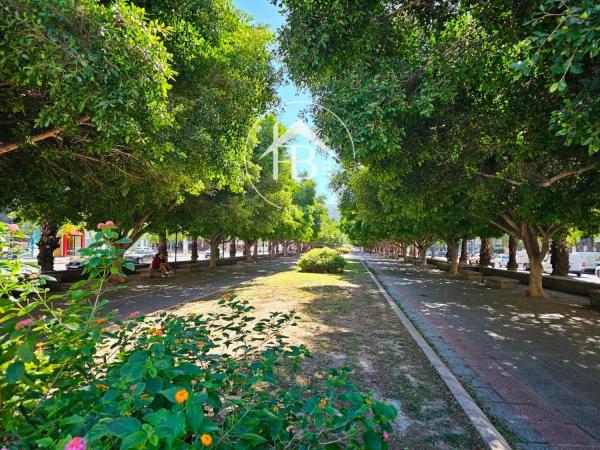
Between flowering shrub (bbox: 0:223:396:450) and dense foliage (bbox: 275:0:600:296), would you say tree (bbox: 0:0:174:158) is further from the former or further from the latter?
flowering shrub (bbox: 0:223:396:450)

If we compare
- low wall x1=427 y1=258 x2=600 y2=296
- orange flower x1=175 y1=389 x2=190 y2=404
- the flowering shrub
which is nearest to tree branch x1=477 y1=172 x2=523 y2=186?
low wall x1=427 y1=258 x2=600 y2=296

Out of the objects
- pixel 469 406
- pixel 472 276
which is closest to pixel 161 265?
pixel 472 276

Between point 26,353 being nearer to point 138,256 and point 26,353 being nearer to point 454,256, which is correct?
point 454,256

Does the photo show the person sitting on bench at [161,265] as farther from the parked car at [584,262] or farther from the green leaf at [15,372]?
the parked car at [584,262]

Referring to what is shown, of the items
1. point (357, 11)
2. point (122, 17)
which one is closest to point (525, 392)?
point (357, 11)

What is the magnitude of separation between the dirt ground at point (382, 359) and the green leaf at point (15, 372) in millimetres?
3128

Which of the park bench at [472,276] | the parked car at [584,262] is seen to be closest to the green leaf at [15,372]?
the park bench at [472,276]

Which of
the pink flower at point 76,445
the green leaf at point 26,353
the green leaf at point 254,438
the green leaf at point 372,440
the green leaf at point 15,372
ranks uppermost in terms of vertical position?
the green leaf at point 26,353

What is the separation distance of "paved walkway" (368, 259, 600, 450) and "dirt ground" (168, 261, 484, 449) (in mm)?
630

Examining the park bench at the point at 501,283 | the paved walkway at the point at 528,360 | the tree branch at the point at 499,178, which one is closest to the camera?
the paved walkway at the point at 528,360

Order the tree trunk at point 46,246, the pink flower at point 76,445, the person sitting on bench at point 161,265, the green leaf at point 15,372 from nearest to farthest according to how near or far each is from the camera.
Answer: the pink flower at point 76,445 → the green leaf at point 15,372 → the tree trunk at point 46,246 → the person sitting on bench at point 161,265

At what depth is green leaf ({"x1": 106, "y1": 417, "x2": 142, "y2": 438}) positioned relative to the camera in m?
1.29

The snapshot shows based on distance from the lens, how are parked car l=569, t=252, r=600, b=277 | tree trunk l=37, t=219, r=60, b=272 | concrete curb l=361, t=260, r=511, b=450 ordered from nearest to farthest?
1. concrete curb l=361, t=260, r=511, b=450
2. tree trunk l=37, t=219, r=60, b=272
3. parked car l=569, t=252, r=600, b=277

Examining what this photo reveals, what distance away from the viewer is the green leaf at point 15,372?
171 cm
